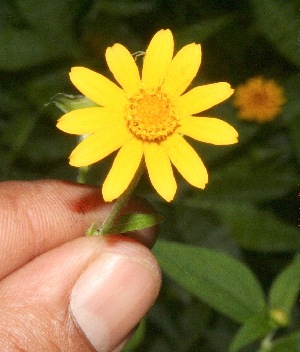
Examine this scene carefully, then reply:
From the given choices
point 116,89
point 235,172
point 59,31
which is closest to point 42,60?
point 59,31

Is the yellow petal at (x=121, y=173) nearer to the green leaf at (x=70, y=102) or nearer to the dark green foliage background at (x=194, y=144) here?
the green leaf at (x=70, y=102)

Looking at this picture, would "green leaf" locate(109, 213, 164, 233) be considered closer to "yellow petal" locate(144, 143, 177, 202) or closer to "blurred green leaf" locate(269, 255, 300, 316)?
"yellow petal" locate(144, 143, 177, 202)

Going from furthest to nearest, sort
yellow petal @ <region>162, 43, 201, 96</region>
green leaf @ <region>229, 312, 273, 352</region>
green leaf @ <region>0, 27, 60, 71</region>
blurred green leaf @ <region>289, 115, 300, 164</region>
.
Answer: blurred green leaf @ <region>289, 115, 300, 164</region>
green leaf @ <region>0, 27, 60, 71</region>
green leaf @ <region>229, 312, 273, 352</region>
yellow petal @ <region>162, 43, 201, 96</region>

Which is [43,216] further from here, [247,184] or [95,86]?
[247,184]

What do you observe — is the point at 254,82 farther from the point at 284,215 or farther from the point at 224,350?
the point at 224,350

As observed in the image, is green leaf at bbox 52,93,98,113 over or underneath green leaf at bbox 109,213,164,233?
over

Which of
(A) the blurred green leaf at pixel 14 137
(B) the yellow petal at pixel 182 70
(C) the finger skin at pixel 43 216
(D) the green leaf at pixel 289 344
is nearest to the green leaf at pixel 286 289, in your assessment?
(D) the green leaf at pixel 289 344

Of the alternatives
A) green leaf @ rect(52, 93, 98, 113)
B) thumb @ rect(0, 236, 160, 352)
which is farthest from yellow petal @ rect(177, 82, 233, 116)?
thumb @ rect(0, 236, 160, 352)
